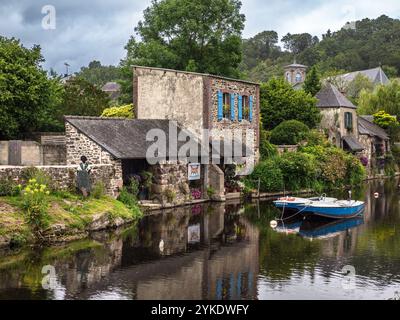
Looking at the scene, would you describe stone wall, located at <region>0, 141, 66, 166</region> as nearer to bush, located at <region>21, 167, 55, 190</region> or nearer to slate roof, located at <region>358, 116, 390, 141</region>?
bush, located at <region>21, 167, 55, 190</region>

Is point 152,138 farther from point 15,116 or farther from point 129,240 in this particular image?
point 129,240

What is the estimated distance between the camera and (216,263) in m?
18.0

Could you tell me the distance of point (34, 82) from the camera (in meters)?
32.1

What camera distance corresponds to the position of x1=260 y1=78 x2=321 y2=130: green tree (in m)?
48.1

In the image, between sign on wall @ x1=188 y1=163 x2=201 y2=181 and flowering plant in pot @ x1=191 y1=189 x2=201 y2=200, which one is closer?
sign on wall @ x1=188 y1=163 x2=201 y2=181

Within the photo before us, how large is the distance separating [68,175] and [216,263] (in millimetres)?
8696

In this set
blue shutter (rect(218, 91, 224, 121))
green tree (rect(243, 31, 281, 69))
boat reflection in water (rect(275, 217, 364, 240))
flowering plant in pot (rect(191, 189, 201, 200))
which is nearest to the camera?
boat reflection in water (rect(275, 217, 364, 240))

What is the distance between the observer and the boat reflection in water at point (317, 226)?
23844 millimetres

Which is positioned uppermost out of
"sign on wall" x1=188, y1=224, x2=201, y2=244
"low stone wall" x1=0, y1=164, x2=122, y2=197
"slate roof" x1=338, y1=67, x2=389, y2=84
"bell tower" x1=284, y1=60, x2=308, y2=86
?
"bell tower" x1=284, y1=60, x2=308, y2=86

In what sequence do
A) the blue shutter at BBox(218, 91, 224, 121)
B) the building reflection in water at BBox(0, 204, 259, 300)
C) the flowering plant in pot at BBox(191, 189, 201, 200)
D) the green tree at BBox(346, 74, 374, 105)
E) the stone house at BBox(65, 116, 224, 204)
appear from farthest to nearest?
the green tree at BBox(346, 74, 374, 105)
the blue shutter at BBox(218, 91, 224, 121)
the flowering plant in pot at BBox(191, 189, 201, 200)
the stone house at BBox(65, 116, 224, 204)
the building reflection in water at BBox(0, 204, 259, 300)

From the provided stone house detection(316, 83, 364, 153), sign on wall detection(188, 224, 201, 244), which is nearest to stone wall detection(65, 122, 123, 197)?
sign on wall detection(188, 224, 201, 244)

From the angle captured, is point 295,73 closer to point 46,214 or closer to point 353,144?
point 353,144

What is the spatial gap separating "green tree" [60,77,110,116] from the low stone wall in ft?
40.3

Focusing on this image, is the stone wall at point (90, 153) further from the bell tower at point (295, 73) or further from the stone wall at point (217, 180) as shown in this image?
the bell tower at point (295, 73)
